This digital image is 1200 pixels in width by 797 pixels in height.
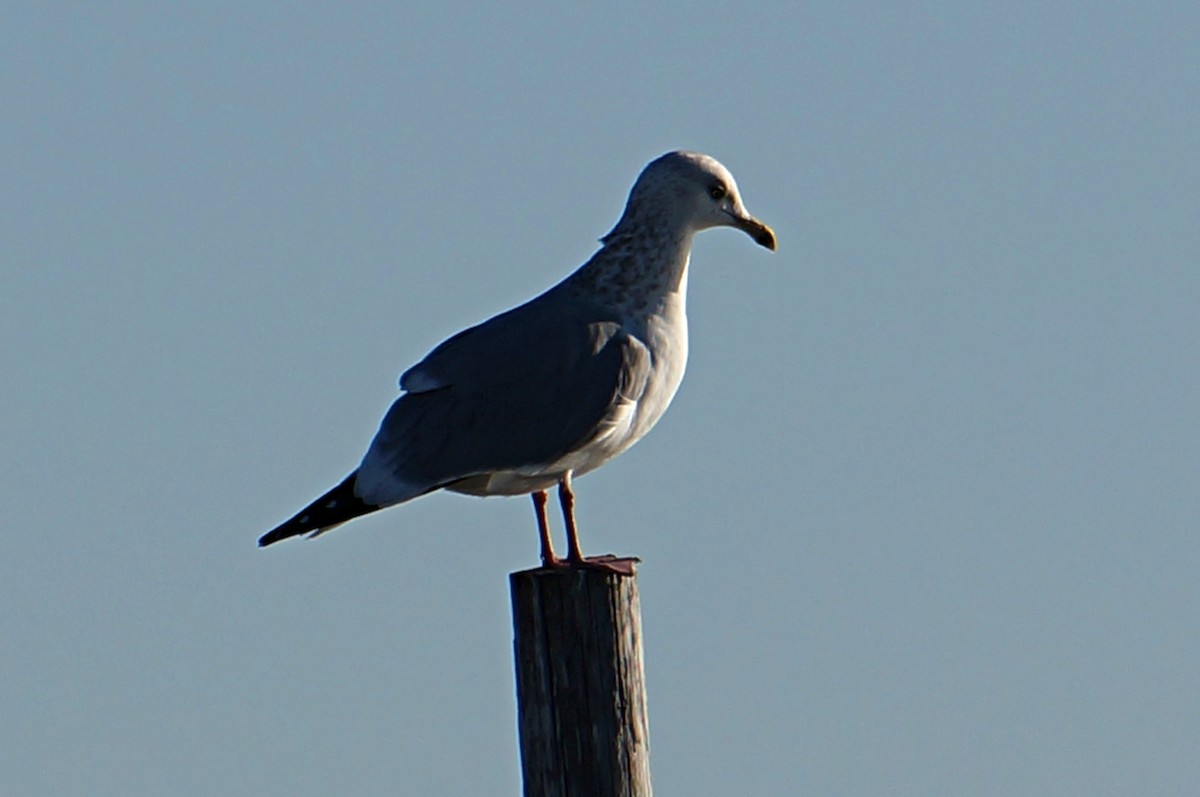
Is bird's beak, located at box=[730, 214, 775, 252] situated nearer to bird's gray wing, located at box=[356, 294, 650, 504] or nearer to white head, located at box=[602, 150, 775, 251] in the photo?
white head, located at box=[602, 150, 775, 251]

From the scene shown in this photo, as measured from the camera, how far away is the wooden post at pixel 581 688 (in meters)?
7.30

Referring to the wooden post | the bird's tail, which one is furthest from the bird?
the wooden post

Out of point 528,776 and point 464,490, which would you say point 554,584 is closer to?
point 528,776

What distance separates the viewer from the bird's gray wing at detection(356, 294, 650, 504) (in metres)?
9.62

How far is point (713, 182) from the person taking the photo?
34.8ft

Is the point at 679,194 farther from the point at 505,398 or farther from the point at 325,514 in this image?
the point at 325,514

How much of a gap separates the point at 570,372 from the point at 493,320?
1.70 feet

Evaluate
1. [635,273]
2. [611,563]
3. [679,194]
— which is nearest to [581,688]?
[611,563]

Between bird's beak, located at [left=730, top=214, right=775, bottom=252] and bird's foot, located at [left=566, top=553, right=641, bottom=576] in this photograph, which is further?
bird's beak, located at [left=730, top=214, right=775, bottom=252]

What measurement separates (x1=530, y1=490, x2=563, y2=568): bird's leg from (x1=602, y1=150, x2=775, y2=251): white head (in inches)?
50.9

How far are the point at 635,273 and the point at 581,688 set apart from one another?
333 centimetres

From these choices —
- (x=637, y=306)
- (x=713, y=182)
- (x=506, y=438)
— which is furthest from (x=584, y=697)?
(x=713, y=182)

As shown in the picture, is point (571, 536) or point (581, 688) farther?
point (571, 536)

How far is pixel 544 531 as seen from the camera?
9.89 meters
